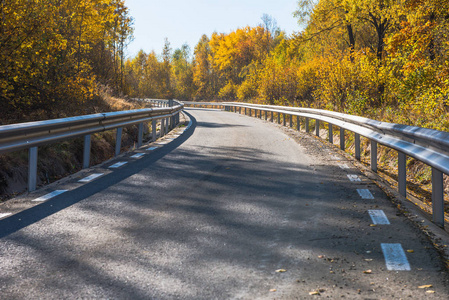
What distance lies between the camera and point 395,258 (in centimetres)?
380

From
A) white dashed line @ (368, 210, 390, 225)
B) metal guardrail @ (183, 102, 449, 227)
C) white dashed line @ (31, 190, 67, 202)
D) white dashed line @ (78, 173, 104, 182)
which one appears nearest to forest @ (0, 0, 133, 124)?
white dashed line @ (78, 173, 104, 182)

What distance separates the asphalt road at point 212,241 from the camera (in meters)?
3.26

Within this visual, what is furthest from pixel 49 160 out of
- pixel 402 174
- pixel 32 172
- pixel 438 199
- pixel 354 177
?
pixel 438 199

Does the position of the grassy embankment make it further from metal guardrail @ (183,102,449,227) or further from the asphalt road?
metal guardrail @ (183,102,449,227)

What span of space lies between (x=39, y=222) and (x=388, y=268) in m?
3.55

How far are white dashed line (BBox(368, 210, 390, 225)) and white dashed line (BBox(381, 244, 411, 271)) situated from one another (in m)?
0.80

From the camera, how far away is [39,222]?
493 centimetres

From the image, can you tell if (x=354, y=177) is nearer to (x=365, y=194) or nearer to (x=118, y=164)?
(x=365, y=194)

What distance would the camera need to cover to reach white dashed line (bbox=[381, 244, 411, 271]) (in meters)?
3.60

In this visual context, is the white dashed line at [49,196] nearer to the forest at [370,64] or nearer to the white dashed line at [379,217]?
the white dashed line at [379,217]

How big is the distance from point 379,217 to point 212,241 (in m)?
2.01

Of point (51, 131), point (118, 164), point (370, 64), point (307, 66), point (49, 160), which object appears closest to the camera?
point (51, 131)

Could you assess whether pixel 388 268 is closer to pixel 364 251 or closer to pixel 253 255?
pixel 364 251

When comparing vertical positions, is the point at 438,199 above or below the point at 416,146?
below
